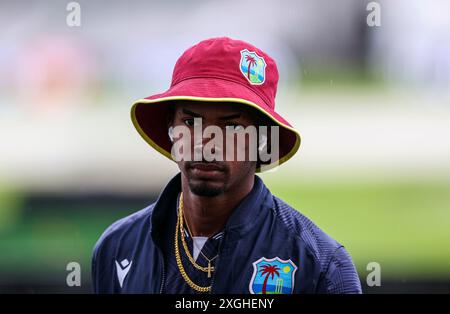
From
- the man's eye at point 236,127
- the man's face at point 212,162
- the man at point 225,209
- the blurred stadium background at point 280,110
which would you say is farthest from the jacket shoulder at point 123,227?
the blurred stadium background at point 280,110

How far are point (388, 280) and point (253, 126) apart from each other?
212cm

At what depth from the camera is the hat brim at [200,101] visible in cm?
191

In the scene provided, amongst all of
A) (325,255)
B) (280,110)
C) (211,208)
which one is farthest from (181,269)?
(280,110)

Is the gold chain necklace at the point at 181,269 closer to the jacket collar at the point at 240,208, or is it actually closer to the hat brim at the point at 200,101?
the jacket collar at the point at 240,208

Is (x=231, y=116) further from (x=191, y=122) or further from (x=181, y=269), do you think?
(x=181, y=269)

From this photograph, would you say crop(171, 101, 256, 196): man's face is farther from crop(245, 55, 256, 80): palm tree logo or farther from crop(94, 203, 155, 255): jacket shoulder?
crop(94, 203, 155, 255): jacket shoulder

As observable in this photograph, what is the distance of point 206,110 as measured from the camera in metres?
1.96

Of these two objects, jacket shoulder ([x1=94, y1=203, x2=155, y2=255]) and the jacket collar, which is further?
jacket shoulder ([x1=94, y1=203, x2=155, y2=255])

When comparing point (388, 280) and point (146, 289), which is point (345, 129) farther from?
point (146, 289)

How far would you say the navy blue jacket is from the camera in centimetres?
195

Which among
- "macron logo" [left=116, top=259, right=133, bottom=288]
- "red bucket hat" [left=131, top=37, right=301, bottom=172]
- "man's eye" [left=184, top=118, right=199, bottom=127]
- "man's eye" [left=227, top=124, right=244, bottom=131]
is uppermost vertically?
"red bucket hat" [left=131, top=37, right=301, bottom=172]

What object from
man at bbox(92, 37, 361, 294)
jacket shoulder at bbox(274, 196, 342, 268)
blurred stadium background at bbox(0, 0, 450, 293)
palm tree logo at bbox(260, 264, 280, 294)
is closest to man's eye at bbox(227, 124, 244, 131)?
man at bbox(92, 37, 361, 294)

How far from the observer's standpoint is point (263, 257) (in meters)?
1.97
